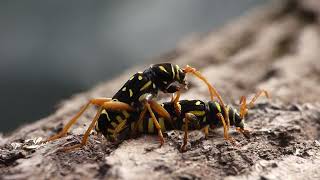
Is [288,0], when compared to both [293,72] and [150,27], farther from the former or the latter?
[150,27]

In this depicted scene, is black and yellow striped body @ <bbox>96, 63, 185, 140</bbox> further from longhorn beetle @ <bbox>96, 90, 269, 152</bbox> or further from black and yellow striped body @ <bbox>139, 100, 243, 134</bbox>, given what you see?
black and yellow striped body @ <bbox>139, 100, 243, 134</bbox>

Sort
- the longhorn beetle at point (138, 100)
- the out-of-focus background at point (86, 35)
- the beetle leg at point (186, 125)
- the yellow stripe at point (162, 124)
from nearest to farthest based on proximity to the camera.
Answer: the beetle leg at point (186, 125) < the longhorn beetle at point (138, 100) < the yellow stripe at point (162, 124) < the out-of-focus background at point (86, 35)

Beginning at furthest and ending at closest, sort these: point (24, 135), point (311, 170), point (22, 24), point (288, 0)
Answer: point (22, 24) < point (288, 0) < point (24, 135) < point (311, 170)

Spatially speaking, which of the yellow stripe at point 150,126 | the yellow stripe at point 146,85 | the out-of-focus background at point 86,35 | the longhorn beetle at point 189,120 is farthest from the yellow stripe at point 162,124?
the out-of-focus background at point 86,35

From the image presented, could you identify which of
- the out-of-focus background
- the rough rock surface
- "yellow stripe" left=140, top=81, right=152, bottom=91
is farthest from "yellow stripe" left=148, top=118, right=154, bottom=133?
the out-of-focus background

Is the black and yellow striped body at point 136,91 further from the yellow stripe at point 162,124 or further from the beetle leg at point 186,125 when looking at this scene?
the beetle leg at point 186,125

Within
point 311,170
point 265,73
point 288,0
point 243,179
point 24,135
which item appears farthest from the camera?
point 288,0

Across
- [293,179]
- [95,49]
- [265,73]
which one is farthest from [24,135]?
[95,49]
